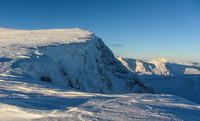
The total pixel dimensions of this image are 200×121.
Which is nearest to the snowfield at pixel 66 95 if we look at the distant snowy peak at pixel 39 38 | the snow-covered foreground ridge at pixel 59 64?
the snow-covered foreground ridge at pixel 59 64

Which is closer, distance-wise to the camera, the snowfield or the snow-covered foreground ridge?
the snowfield

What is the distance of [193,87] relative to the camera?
4088 cm

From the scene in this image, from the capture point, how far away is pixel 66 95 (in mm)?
3764

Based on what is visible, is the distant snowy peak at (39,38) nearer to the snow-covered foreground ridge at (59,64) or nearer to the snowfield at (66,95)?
the snow-covered foreground ridge at (59,64)

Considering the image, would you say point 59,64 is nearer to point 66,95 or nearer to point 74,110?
point 66,95

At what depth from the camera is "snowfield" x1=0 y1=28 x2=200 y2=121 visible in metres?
2.50

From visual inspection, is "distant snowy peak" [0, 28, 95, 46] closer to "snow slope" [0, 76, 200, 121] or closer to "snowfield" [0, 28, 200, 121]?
"snowfield" [0, 28, 200, 121]

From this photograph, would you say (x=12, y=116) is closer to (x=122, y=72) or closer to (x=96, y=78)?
(x=96, y=78)

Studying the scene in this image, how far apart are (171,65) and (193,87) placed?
1977 inches

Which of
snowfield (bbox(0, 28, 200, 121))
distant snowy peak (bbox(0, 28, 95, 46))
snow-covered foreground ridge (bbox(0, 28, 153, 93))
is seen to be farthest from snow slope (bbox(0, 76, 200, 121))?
distant snowy peak (bbox(0, 28, 95, 46))

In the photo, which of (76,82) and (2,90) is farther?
(76,82)

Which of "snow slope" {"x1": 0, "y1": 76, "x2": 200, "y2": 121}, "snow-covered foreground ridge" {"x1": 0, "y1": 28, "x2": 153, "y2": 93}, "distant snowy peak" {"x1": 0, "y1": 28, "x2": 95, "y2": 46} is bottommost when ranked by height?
"snow slope" {"x1": 0, "y1": 76, "x2": 200, "y2": 121}

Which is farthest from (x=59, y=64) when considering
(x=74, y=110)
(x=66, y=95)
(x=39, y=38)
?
(x=74, y=110)

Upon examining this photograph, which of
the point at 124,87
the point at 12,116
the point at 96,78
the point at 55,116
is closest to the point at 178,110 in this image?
the point at 55,116
